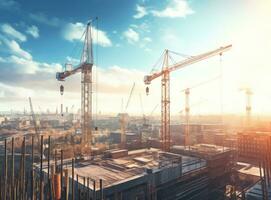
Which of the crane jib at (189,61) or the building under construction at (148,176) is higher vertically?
the crane jib at (189,61)

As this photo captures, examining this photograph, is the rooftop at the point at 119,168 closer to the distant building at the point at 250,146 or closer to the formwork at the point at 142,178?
the formwork at the point at 142,178

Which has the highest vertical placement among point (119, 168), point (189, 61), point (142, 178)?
point (189, 61)

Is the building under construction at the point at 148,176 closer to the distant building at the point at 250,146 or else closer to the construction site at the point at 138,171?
the construction site at the point at 138,171

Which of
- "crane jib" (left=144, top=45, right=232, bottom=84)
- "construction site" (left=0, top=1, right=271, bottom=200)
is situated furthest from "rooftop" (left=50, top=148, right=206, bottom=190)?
"crane jib" (left=144, top=45, right=232, bottom=84)

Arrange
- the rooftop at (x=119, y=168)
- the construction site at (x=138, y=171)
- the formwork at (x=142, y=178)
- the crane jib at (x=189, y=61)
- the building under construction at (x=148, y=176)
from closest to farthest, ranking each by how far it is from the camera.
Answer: the construction site at (x=138, y=171)
the formwork at (x=142, y=178)
the building under construction at (x=148, y=176)
the rooftop at (x=119, y=168)
the crane jib at (x=189, y=61)

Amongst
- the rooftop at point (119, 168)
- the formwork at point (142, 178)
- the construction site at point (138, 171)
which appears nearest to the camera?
the construction site at point (138, 171)

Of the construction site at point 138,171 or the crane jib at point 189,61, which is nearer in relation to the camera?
the construction site at point 138,171

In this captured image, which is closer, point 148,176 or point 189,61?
point 148,176

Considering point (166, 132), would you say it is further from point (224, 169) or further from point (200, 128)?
point (200, 128)

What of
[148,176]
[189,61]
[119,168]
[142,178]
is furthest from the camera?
[189,61]

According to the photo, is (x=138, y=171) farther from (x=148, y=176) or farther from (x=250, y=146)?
(x=250, y=146)

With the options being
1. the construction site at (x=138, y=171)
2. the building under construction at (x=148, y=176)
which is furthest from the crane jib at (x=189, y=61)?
the building under construction at (x=148, y=176)

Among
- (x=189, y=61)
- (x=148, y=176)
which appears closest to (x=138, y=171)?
(x=148, y=176)

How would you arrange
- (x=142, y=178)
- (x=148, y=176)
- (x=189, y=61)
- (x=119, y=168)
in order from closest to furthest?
(x=142, y=178), (x=148, y=176), (x=119, y=168), (x=189, y=61)
